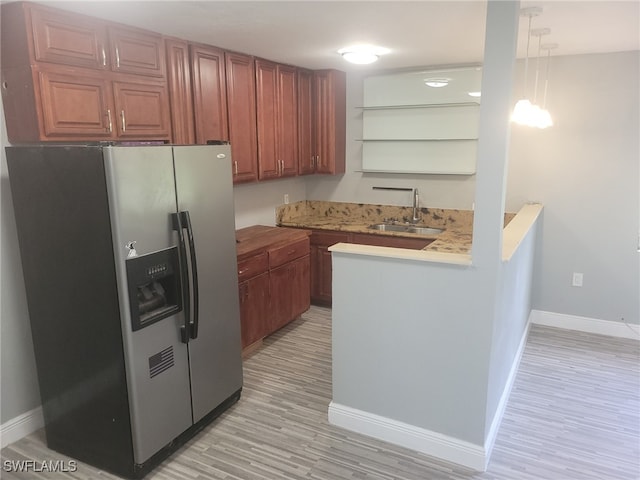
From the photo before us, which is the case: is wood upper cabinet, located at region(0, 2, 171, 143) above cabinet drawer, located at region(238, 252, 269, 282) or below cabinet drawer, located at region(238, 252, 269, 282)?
above

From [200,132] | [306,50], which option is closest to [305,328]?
[200,132]

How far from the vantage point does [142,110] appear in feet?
9.19

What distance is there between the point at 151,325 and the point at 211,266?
1.64 feet

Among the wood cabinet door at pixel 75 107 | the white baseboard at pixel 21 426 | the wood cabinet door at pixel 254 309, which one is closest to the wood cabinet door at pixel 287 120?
the wood cabinet door at pixel 254 309

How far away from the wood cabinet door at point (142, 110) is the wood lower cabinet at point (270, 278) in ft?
3.55

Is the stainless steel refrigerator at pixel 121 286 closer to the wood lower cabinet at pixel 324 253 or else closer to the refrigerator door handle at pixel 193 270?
the refrigerator door handle at pixel 193 270

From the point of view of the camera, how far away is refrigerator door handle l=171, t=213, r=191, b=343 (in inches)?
92.3

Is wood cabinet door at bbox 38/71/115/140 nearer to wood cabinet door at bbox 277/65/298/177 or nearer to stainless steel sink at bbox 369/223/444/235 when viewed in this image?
wood cabinet door at bbox 277/65/298/177

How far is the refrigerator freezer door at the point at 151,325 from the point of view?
2.08 metres

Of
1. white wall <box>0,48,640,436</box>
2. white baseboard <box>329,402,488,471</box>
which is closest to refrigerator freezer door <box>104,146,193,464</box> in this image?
white baseboard <box>329,402,488,471</box>

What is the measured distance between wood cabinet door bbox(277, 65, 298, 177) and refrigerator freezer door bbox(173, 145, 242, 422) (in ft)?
5.32

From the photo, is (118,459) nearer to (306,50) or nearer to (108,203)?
(108,203)

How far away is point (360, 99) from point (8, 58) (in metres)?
3.24

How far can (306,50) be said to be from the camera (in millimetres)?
3498
